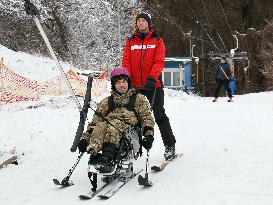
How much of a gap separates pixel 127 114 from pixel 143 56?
3.58 feet

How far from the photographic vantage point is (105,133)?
6.38 metres

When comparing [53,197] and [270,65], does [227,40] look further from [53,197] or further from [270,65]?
[53,197]

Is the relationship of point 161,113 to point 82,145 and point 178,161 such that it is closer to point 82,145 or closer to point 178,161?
point 178,161

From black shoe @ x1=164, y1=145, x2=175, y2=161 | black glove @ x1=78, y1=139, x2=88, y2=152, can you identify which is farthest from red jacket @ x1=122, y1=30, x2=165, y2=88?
black glove @ x1=78, y1=139, x2=88, y2=152

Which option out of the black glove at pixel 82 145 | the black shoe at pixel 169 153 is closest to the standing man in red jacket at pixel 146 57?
the black shoe at pixel 169 153

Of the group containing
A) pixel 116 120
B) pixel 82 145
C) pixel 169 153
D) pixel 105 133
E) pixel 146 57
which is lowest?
pixel 169 153

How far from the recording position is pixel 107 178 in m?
6.55

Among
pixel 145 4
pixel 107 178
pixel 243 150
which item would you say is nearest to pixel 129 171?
pixel 107 178

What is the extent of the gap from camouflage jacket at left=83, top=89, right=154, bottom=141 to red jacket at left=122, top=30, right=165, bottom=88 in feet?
2.18

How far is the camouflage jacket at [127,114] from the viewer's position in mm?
6570

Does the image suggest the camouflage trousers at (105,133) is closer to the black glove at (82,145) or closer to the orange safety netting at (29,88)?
the black glove at (82,145)

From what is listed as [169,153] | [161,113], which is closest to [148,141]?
[161,113]

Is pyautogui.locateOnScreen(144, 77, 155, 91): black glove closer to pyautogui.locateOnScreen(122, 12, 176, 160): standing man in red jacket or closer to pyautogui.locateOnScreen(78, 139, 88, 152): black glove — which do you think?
pyautogui.locateOnScreen(122, 12, 176, 160): standing man in red jacket

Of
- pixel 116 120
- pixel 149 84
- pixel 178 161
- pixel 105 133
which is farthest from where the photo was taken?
pixel 178 161
